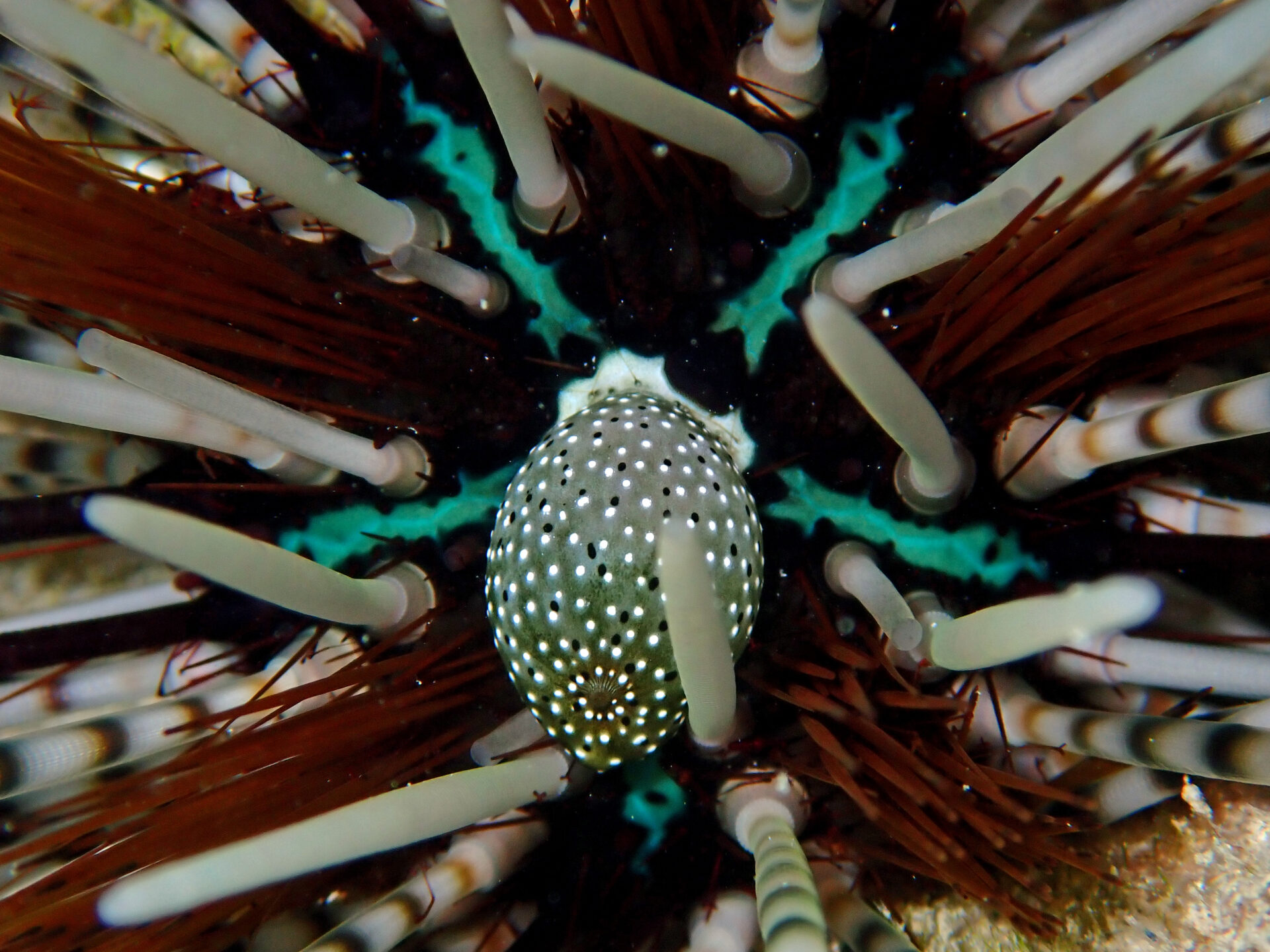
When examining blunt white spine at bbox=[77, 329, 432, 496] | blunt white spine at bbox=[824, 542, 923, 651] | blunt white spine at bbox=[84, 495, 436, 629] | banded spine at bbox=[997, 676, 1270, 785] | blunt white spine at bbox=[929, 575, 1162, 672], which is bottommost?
banded spine at bbox=[997, 676, 1270, 785]

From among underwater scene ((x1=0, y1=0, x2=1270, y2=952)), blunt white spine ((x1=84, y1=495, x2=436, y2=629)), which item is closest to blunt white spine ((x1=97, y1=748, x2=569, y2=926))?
underwater scene ((x1=0, y1=0, x2=1270, y2=952))

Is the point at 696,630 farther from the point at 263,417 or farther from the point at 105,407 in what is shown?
the point at 105,407

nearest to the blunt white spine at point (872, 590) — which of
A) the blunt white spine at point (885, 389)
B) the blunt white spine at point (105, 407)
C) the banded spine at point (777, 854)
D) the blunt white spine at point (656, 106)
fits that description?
the blunt white spine at point (885, 389)

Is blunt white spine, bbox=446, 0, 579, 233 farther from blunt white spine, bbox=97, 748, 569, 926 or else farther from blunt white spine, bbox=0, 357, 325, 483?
blunt white spine, bbox=97, 748, 569, 926

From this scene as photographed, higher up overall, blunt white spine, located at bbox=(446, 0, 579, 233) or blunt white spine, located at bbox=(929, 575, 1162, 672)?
blunt white spine, located at bbox=(446, 0, 579, 233)

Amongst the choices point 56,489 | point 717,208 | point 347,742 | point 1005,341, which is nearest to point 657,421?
point 717,208

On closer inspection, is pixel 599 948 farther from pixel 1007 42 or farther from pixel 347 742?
pixel 1007 42

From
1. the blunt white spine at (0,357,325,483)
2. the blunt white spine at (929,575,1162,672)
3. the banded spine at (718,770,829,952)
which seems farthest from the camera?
the blunt white spine at (0,357,325,483)

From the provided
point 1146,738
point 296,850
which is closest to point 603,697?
point 296,850

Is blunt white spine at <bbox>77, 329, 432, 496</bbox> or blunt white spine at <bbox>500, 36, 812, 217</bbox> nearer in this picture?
blunt white spine at <bbox>500, 36, 812, 217</bbox>
